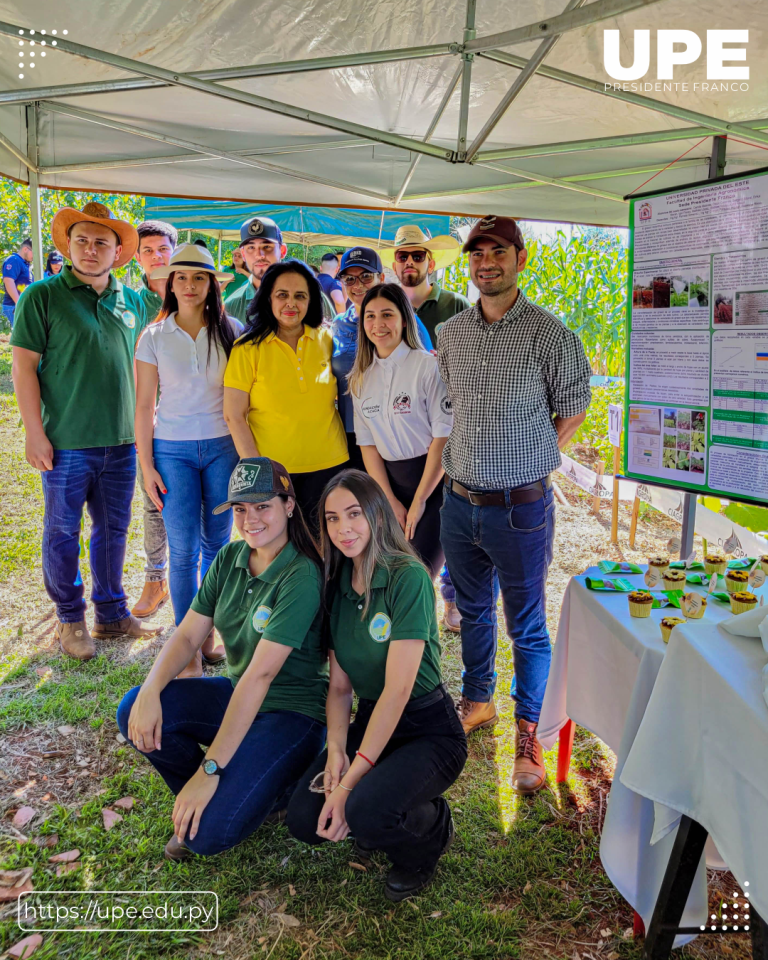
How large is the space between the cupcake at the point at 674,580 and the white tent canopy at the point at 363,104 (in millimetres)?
1517

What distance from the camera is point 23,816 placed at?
2273 mm

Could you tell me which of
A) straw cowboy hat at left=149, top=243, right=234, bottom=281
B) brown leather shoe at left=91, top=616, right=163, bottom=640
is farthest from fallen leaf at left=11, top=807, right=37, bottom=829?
straw cowboy hat at left=149, top=243, right=234, bottom=281

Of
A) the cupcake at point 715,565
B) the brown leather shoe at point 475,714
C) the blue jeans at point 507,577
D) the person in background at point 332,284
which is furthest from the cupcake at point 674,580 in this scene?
the person in background at point 332,284

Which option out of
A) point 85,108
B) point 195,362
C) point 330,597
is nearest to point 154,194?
point 85,108

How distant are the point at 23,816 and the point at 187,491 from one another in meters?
1.36

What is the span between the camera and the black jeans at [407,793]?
6.03 ft

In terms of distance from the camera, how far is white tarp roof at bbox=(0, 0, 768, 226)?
7.56 ft

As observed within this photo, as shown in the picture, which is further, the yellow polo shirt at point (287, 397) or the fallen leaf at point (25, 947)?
the yellow polo shirt at point (287, 397)

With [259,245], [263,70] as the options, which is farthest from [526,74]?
[259,245]

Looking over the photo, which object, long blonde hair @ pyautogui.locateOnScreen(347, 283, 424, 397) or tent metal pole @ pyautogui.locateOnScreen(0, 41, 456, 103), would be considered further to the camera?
long blonde hair @ pyautogui.locateOnScreen(347, 283, 424, 397)

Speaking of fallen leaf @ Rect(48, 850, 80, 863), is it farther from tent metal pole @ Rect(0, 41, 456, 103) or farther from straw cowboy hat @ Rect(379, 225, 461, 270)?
straw cowboy hat @ Rect(379, 225, 461, 270)

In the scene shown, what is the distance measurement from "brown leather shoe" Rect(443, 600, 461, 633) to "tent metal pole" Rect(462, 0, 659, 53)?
2.51 m

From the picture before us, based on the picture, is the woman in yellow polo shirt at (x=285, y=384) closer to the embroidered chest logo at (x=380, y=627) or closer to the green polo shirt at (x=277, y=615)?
the green polo shirt at (x=277, y=615)

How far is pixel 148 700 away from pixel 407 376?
4.99ft
